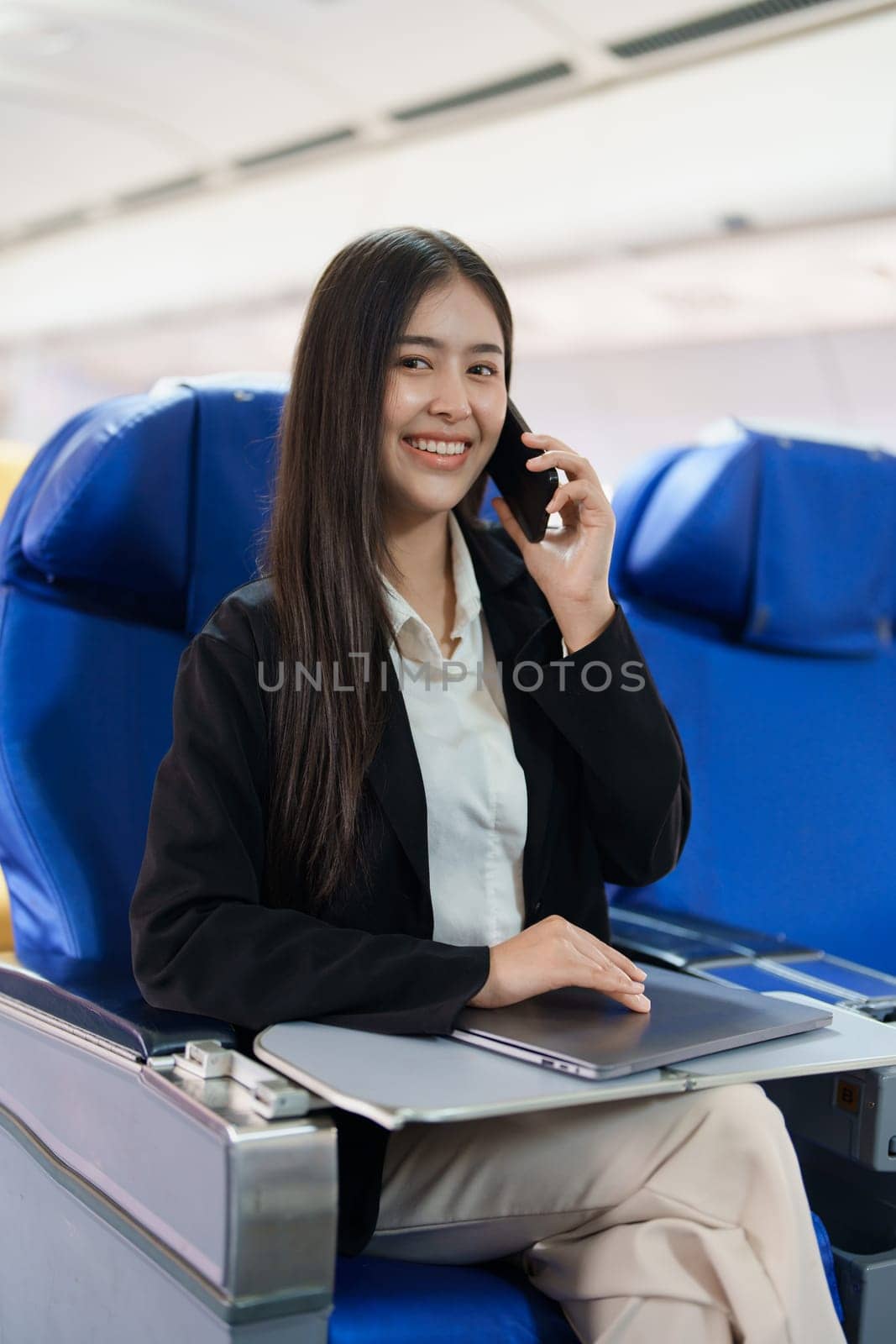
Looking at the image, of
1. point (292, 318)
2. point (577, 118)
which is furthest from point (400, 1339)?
point (292, 318)

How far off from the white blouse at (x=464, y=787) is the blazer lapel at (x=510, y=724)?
16mm

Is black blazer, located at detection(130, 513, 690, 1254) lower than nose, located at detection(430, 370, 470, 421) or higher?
lower

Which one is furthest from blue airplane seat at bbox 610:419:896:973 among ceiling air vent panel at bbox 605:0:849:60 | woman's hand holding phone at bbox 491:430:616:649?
ceiling air vent panel at bbox 605:0:849:60

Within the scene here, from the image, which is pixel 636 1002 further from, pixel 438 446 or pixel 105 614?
pixel 105 614

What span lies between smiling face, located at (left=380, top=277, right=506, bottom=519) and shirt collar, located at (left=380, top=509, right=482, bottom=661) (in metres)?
0.11

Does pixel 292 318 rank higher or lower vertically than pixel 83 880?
higher

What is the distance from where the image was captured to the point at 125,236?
838 centimetres

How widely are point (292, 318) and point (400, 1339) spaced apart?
721 cm

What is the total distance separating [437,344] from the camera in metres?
1.51

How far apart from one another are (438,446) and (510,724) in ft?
1.05

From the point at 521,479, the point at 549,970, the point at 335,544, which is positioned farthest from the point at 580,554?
the point at 549,970

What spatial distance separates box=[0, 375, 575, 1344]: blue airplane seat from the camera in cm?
157

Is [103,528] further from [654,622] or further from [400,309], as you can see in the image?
[654,622]
